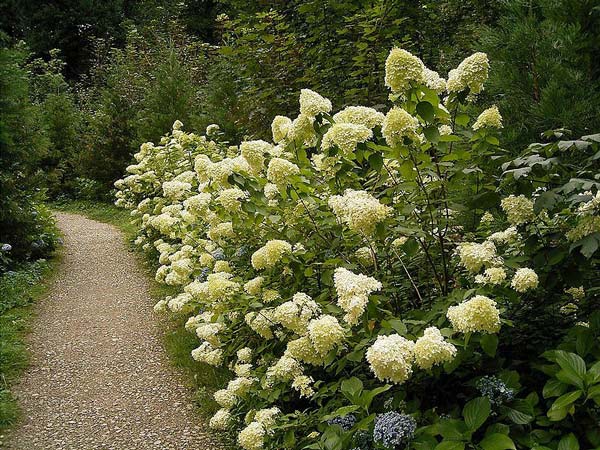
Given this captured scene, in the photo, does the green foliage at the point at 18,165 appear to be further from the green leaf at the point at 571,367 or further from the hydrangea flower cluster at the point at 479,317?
the green leaf at the point at 571,367

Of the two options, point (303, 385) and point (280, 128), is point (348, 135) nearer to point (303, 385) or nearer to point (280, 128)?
point (280, 128)

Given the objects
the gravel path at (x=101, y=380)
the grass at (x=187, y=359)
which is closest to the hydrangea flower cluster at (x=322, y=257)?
the grass at (x=187, y=359)

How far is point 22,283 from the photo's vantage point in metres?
6.38

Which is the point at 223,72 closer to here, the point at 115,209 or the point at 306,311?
the point at 115,209

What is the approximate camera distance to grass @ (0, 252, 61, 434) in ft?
12.6

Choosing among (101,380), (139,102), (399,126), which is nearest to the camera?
(399,126)

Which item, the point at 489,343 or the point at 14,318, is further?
the point at 14,318

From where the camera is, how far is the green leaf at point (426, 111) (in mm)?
1936

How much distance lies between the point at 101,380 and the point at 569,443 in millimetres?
3300

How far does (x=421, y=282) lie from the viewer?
2510 mm

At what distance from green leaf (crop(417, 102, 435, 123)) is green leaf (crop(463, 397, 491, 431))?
91 cm

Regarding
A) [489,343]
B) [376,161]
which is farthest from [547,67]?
[489,343]

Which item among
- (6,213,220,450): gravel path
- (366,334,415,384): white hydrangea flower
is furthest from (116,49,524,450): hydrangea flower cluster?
(6,213,220,450): gravel path

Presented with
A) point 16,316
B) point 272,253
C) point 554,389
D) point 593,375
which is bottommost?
point 16,316
